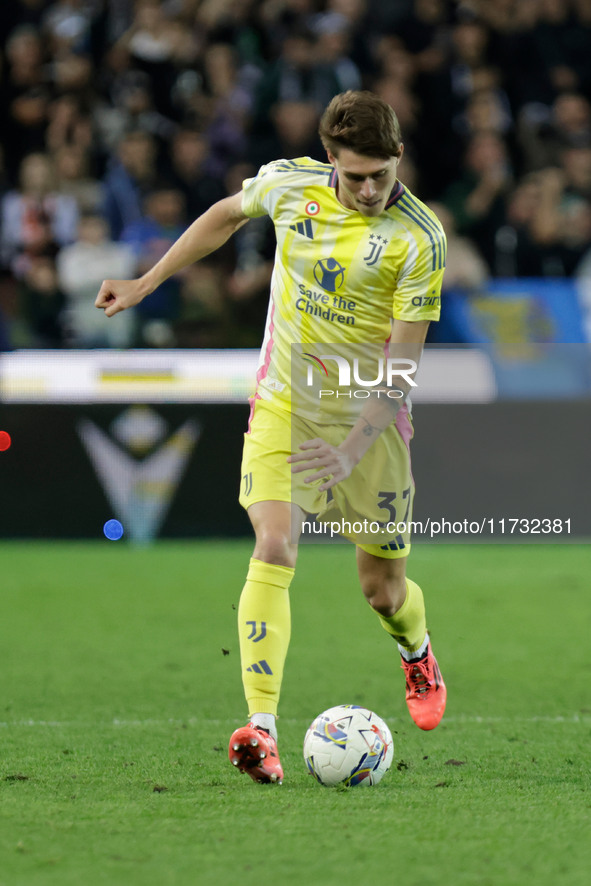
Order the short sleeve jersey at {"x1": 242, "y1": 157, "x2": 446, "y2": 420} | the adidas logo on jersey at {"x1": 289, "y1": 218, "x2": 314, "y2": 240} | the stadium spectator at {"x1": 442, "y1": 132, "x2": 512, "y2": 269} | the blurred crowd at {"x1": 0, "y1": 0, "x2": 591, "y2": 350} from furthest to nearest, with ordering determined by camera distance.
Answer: the stadium spectator at {"x1": 442, "y1": 132, "x2": 512, "y2": 269}
the blurred crowd at {"x1": 0, "y1": 0, "x2": 591, "y2": 350}
the adidas logo on jersey at {"x1": 289, "y1": 218, "x2": 314, "y2": 240}
the short sleeve jersey at {"x1": 242, "y1": 157, "x2": 446, "y2": 420}

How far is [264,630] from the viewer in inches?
154

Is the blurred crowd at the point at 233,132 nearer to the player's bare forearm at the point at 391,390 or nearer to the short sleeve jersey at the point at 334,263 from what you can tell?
the short sleeve jersey at the point at 334,263

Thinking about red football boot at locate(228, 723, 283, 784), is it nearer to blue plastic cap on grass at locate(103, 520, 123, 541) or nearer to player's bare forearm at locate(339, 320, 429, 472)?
player's bare forearm at locate(339, 320, 429, 472)

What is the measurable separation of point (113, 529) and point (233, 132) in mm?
3752

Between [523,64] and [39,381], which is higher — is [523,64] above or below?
above

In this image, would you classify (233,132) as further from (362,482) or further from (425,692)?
(425,692)

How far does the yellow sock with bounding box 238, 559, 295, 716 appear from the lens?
3.87 metres

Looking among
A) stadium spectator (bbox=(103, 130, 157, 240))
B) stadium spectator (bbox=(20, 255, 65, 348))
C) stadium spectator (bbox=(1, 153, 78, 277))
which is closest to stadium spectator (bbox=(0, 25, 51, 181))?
stadium spectator (bbox=(1, 153, 78, 277))

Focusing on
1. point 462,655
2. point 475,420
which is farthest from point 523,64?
point 462,655

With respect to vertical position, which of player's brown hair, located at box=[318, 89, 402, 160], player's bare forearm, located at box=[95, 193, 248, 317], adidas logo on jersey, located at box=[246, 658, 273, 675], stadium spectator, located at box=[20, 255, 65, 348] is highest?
player's brown hair, located at box=[318, 89, 402, 160]

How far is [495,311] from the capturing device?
960cm

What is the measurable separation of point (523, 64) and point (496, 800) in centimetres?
954

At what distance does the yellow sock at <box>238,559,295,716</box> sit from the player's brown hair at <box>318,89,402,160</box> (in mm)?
1286

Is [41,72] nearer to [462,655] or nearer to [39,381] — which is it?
[39,381]
